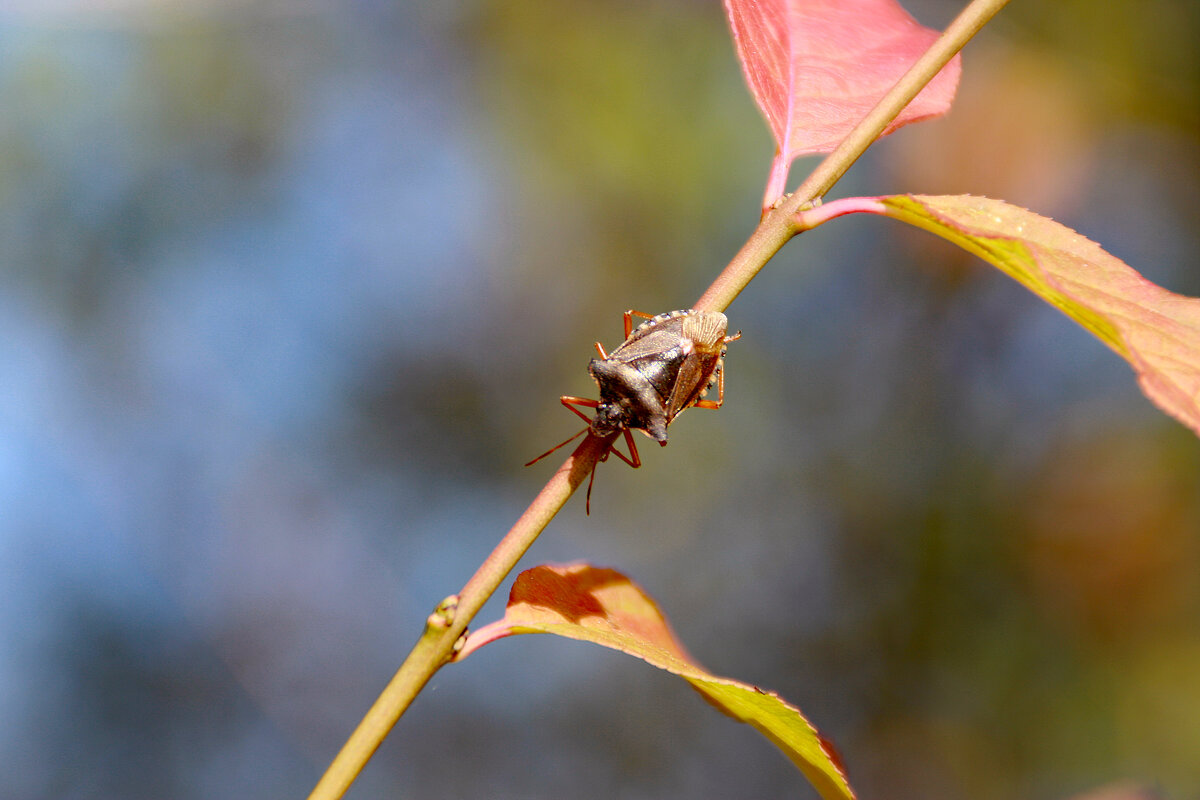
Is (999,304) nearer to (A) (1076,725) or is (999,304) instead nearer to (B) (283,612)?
(A) (1076,725)

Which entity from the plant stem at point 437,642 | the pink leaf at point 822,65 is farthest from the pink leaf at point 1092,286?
the plant stem at point 437,642

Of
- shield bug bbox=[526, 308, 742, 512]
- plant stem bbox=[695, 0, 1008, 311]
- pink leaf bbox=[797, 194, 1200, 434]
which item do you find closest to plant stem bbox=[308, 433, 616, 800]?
plant stem bbox=[695, 0, 1008, 311]

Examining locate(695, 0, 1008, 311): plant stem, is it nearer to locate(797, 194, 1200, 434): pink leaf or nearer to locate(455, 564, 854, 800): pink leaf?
locate(797, 194, 1200, 434): pink leaf

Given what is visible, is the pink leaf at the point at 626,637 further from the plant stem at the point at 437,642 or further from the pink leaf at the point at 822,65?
the pink leaf at the point at 822,65

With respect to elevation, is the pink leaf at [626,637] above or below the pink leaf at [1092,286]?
below

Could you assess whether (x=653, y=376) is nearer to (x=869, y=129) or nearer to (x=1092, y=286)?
(x=869, y=129)

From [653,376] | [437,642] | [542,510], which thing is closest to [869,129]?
[542,510]
